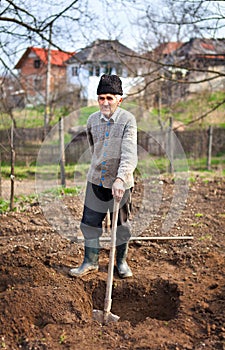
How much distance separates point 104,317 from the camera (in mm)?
3389

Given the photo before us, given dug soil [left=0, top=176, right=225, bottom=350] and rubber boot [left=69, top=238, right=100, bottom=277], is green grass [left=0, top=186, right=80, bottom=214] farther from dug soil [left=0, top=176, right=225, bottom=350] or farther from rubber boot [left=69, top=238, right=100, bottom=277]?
rubber boot [left=69, top=238, right=100, bottom=277]

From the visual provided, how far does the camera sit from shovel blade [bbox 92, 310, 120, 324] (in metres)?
3.37

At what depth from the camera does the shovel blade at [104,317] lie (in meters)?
3.37

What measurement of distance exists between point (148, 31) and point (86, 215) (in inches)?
367

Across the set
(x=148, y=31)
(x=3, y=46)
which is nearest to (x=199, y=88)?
(x=148, y=31)

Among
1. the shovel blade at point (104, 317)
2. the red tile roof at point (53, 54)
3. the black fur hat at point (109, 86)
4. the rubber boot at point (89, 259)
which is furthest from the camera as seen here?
the red tile roof at point (53, 54)

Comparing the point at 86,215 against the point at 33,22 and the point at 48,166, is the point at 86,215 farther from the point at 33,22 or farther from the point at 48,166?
the point at 48,166

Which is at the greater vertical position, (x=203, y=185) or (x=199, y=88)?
(x=199, y=88)

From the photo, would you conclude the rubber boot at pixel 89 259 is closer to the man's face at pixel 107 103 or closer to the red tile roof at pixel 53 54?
the man's face at pixel 107 103

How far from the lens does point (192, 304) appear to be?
3.51 meters

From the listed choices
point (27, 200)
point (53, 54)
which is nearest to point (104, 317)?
point (27, 200)

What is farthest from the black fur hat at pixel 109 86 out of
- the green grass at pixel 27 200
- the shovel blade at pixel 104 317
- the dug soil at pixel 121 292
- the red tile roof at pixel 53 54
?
the green grass at pixel 27 200

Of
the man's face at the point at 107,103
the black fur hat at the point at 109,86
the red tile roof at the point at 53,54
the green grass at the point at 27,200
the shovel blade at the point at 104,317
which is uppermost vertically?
the red tile roof at the point at 53,54

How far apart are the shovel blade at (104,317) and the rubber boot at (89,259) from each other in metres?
0.59
